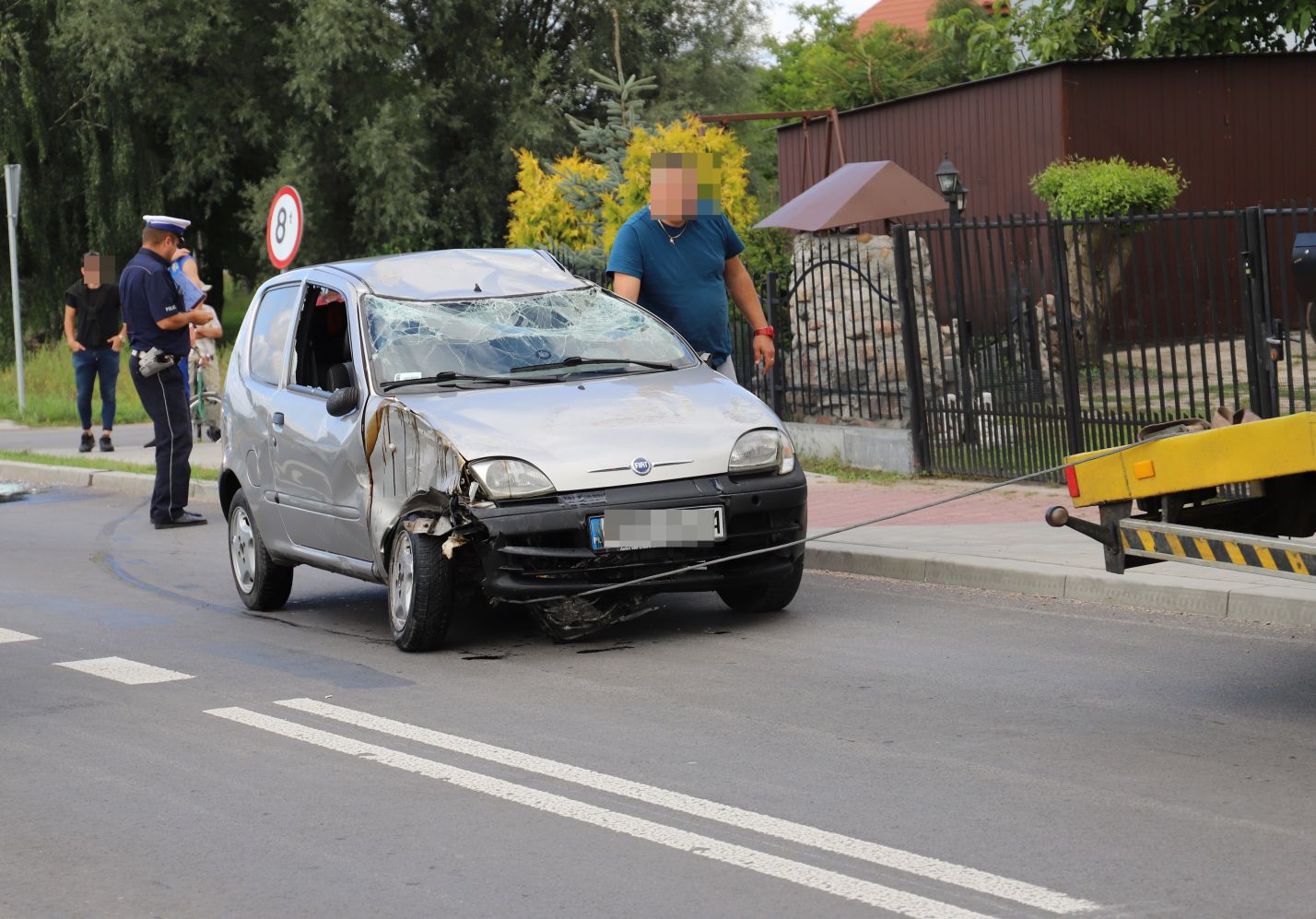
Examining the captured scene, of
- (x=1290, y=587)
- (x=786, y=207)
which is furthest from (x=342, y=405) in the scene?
(x=786, y=207)

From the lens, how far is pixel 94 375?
19391 millimetres

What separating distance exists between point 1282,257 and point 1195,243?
934 millimetres

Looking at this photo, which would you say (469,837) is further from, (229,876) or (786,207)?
(786,207)

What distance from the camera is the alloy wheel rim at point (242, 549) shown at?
9.34 meters

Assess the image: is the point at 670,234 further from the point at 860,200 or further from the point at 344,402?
the point at 860,200

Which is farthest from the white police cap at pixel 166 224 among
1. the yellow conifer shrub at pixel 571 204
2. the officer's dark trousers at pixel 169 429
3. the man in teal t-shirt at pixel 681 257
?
the yellow conifer shrub at pixel 571 204

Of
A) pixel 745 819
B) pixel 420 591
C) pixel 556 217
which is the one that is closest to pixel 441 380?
pixel 420 591

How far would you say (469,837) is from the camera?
488cm

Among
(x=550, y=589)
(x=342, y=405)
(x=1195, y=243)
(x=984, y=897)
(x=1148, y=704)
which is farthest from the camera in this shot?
(x=1195, y=243)

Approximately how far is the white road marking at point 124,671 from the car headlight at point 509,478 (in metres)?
1.45

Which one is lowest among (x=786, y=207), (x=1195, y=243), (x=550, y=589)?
(x=550, y=589)

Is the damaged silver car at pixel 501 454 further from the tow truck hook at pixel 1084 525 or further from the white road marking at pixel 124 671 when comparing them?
the tow truck hook at pixel 1084 525

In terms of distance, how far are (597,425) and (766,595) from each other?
1.30 m

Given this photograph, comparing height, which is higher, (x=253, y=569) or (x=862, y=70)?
(x=862, y=70)
